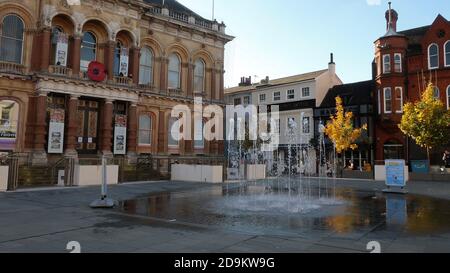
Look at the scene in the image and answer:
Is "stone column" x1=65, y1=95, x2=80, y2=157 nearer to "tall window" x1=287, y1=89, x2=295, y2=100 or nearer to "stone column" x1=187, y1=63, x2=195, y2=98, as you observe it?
"stone column" x1=187, y1=63, x2=195, y2=98

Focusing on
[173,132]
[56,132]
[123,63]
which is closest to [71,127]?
[56,132]

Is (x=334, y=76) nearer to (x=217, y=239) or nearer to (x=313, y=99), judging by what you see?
(x=313, y=99)

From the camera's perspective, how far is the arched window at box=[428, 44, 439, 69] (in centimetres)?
3494

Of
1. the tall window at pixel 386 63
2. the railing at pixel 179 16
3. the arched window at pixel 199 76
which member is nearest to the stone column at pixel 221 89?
the arched window at pixel 199 76

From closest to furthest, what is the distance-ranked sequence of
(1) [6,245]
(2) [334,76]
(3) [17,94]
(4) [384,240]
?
1. (1) [6,245]
2. (4) [384,240]
3. (3) [17,94]
4. (2) [334,76]

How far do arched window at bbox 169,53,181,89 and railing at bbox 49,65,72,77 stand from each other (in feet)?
33.2

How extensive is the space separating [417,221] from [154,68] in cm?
2598

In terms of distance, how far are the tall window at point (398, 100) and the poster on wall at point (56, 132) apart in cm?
3043

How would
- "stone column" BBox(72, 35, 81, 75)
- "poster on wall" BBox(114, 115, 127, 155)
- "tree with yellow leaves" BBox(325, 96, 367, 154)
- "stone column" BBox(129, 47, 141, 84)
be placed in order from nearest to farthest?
1. "stone column" BBox(72, 35, 81, 75)
2. "poster on wall" BBox(114, 115, 127, 155)
3. "stone column" BBox(129, 47, 141, 84)
4. "tree with yellow leaves" BBox(325, 96, 367, 154)

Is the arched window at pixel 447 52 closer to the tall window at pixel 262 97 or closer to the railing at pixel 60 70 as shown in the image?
the tall window at pixel 262 97

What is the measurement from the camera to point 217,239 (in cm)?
768

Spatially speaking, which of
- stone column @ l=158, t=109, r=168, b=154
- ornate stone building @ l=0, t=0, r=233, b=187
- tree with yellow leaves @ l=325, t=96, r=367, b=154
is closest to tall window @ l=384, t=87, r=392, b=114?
tree with yellow leaves @ l=325, t=96, r=367, b=154

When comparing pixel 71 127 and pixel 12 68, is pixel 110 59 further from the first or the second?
pixel 12 68

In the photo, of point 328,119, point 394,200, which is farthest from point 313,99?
point 394,200
